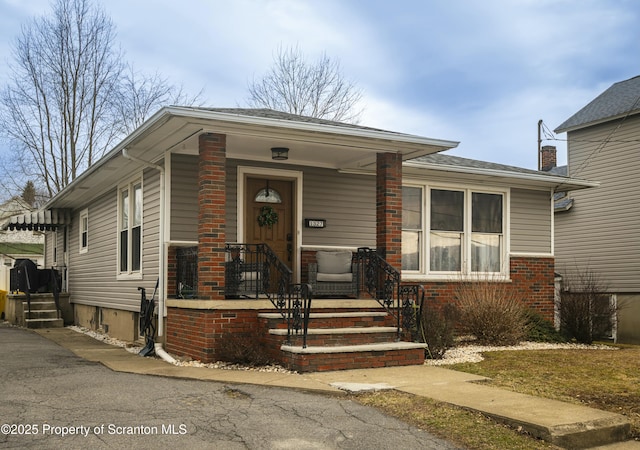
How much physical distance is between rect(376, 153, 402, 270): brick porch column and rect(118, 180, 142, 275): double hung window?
174 inches

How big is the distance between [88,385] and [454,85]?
516 inches

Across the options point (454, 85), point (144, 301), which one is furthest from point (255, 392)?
point (454, 85)

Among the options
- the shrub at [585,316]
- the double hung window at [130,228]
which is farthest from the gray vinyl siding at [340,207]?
the shrub at [585,316]

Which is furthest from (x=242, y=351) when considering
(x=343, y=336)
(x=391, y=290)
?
(x=391, y=290)

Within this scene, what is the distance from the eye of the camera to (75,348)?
37.3 ft

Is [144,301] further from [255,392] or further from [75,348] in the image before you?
[255,392]

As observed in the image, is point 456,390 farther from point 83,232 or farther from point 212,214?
point 83,232

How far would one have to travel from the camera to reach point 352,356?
27.9 feet

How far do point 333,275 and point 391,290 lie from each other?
45.4 inches

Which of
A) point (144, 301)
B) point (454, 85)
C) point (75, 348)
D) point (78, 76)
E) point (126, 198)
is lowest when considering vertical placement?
point (75, 348)

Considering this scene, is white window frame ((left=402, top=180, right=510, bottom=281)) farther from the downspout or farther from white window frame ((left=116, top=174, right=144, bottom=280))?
white window frame ((left=116, top=174, right=144, bottom=280))

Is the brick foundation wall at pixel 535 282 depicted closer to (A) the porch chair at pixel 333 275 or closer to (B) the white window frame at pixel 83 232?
(A) the porch chair at pixel 333 275

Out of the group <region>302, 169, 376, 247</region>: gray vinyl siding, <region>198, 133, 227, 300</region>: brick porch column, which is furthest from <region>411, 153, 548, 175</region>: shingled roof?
<region>198, 133, 227, 300</region>: brick porch column

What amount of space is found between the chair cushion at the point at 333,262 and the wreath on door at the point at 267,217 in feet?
3.16
